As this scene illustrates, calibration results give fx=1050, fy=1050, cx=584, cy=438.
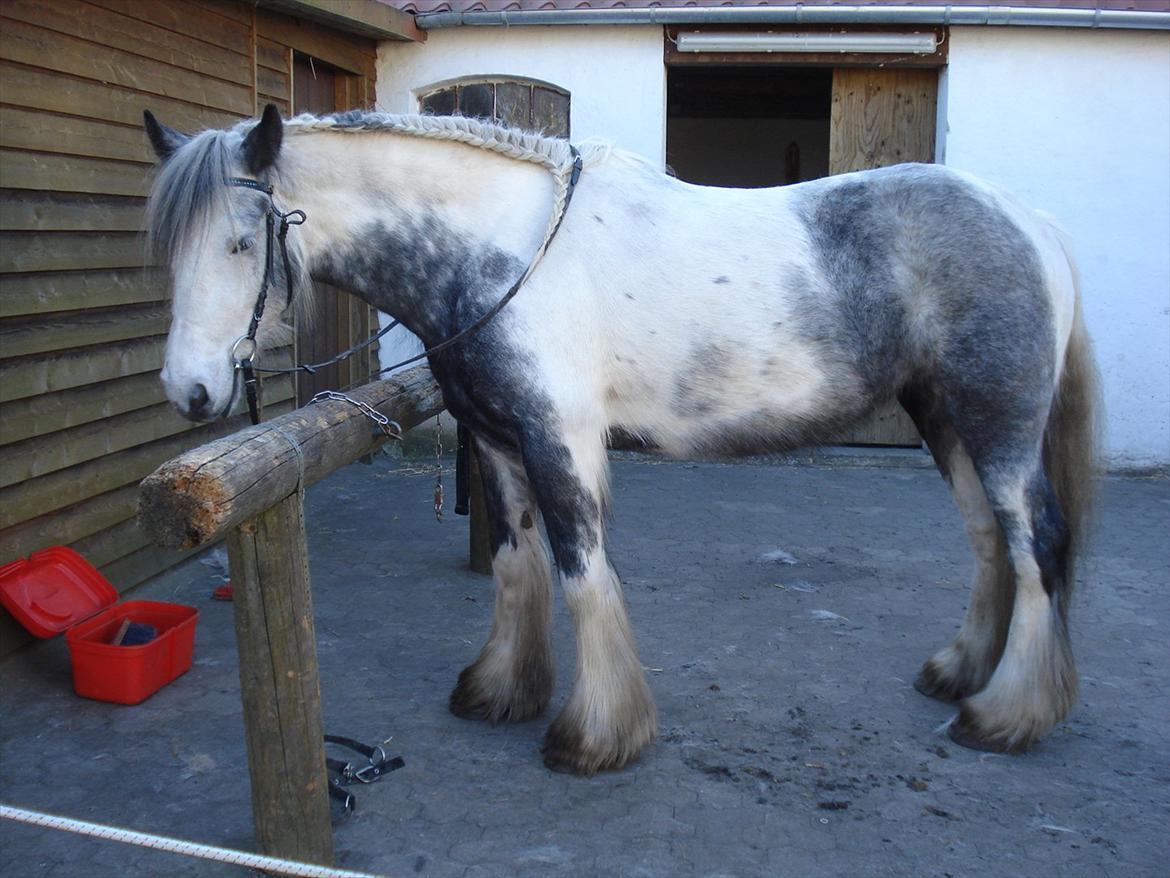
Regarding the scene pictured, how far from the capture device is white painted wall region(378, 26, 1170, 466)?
7.56 m

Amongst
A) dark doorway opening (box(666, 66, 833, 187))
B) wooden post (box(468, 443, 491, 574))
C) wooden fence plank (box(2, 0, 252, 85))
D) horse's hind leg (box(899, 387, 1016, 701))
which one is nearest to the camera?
horse's hind leg (box(899, 387, 1016, 701))

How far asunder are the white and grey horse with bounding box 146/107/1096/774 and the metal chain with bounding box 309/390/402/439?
0.77ft

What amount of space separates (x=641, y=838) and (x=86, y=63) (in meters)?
4.02

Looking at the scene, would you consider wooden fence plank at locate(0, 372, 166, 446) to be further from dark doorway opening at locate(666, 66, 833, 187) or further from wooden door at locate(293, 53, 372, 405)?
dark doorway opening at locate(666, 66, 833, 187)

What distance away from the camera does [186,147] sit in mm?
2959

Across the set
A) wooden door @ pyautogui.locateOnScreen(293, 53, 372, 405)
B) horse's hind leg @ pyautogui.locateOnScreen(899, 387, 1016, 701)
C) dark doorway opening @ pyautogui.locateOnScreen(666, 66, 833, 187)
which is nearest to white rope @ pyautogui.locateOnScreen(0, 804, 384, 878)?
horse's hind leg @ pyautogui.locateOnScreen(899, 387, 1016, 701)

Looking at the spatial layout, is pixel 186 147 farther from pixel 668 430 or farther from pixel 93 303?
pixel 93 303

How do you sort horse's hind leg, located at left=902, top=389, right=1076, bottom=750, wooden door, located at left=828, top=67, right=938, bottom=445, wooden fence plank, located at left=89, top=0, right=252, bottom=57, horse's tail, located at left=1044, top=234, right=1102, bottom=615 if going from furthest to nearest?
wooden door, located at left=828, top=67, right=938, bottom=445
wooden fence plank, located at left=89, top=0, right=252, bottom=57
horse's tail, located at left=1044, top=234, right=1102, bottom=615
horse's hind leg, located at left=902, top=389, right=1076, bottom=750

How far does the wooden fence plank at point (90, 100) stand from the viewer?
13.8 feet

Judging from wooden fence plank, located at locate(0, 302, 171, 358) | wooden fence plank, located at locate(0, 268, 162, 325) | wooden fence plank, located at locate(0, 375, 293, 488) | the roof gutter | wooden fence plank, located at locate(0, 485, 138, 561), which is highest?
the roof gutter

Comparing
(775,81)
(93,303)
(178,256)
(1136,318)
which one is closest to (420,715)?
(178,256)

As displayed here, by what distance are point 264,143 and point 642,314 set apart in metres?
1.20

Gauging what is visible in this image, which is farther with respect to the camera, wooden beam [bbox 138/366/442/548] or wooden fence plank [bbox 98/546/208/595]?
wooden fence plank [bbox 98/546/208/595]

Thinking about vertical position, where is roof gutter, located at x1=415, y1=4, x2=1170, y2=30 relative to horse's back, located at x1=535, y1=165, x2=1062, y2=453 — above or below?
above
